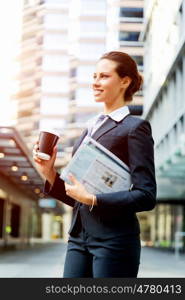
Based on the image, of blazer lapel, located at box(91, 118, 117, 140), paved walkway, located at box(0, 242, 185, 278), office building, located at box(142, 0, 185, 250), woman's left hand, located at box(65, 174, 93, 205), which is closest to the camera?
woman's left hand, located at box(65, 174, 93, 205)

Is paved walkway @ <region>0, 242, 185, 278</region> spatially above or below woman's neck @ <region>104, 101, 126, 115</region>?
below

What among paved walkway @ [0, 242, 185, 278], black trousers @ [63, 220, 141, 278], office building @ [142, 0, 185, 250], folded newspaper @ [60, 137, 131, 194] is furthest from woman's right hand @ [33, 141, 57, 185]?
office building @ [142, 0, 185, 250]

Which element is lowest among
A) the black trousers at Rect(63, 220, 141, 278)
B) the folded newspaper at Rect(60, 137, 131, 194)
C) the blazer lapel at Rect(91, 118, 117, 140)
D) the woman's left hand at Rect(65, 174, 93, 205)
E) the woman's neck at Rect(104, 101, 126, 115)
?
the black trousers at Rect(63, 220, 141, 278)

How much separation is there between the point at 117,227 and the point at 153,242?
122 ft

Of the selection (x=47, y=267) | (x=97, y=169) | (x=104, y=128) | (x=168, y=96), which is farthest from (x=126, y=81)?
(x=168, y=96)

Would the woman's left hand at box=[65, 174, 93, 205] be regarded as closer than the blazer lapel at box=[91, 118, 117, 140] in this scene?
Yes

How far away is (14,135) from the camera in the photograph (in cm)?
1415

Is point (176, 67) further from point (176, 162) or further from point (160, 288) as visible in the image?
point (160, 288)

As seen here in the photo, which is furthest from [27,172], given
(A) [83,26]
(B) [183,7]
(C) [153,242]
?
(C) [153,242]

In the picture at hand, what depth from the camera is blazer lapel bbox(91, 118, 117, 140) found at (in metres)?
2.09

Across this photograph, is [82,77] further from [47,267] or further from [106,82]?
[106,82]

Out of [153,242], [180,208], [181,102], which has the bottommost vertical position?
[153,242]

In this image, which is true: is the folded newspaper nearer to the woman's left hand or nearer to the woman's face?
the woman's left hand

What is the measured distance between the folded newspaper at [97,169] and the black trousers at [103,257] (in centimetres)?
15
